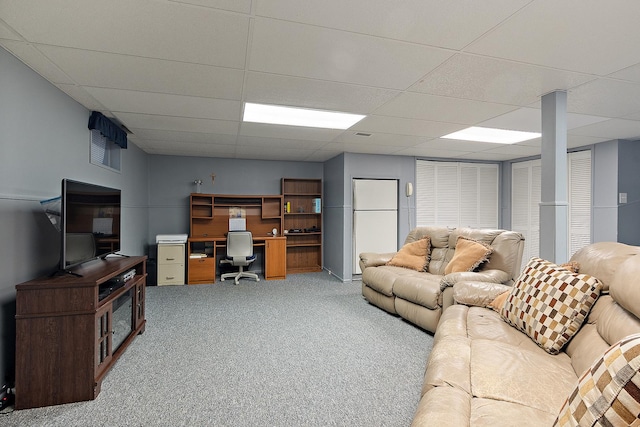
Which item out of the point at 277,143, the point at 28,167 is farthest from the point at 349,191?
the point at 28,167

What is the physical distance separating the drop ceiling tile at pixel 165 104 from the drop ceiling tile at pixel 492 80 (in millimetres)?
1838

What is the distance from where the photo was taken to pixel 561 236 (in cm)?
279

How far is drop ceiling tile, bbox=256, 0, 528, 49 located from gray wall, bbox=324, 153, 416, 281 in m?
3.78

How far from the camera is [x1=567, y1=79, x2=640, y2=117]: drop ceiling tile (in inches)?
105

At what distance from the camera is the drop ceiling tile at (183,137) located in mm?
4250

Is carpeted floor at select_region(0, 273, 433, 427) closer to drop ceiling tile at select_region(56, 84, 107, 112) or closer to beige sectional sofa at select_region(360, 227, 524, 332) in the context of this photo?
beige sectional sofa at select_region(360, 227, 524, 332)

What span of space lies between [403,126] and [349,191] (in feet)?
6.22

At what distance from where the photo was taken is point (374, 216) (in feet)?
19.4

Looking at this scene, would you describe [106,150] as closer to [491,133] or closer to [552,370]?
[552,370]

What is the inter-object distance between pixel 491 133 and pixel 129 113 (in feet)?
14.9

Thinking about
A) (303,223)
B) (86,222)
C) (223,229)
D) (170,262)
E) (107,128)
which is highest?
(107,128)

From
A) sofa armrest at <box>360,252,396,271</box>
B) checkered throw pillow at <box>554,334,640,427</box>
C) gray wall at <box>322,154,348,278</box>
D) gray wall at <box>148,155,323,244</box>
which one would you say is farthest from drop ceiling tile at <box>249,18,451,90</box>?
gray wall at <box>148,155,323,244</box>

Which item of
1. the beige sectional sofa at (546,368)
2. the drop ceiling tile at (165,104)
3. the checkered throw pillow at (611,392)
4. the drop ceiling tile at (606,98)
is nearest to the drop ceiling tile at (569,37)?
the drop ceiling tile at (606,98)

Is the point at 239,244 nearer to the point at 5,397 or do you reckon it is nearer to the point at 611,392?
→ the point at 5,397
